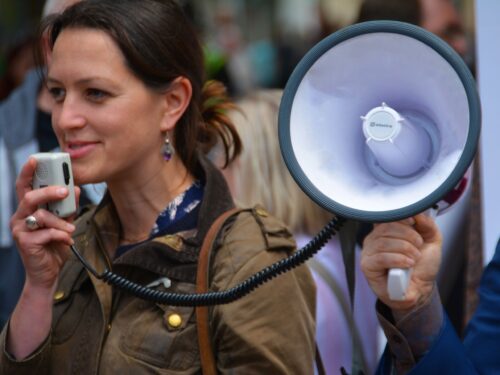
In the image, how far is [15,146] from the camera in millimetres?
4211

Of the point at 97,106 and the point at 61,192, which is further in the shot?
the point at 97,106

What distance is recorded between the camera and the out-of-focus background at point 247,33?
6320mm

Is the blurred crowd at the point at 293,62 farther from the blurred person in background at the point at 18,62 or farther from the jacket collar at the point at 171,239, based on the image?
the jacket collar at the point at 171,239

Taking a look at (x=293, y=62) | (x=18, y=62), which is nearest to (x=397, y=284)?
(x=18, y=62)

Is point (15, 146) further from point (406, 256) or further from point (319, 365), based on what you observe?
point (406, 256)

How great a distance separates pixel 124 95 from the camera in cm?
271

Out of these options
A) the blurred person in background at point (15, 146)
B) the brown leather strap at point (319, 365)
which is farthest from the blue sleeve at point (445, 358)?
the blurred person in background at point (15, 146)

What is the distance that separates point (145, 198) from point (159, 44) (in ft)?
1.38

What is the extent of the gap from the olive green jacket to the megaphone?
20.5 inches

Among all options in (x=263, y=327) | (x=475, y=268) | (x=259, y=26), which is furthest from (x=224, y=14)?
(x=263, y=327)

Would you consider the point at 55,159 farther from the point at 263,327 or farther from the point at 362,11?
the point at 362,11

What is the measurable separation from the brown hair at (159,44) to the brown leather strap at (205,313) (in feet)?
1.20

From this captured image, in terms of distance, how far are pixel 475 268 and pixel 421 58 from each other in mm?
1438

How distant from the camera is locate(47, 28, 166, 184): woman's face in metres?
2.69
